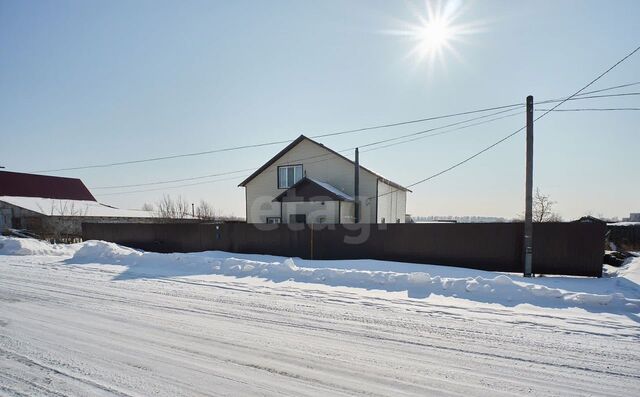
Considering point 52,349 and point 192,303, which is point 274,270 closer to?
point 192,303

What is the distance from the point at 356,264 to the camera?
12508 millimetres

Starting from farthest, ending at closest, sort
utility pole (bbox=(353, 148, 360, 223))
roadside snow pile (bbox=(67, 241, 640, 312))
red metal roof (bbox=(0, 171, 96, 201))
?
1. red metal roof (bbox=(0, 171, 96, 201))
2. utility pole (bbox=(353, 148, 360, 223))
3. roadside snow pile (bbox=(67, 241, 640, 312))

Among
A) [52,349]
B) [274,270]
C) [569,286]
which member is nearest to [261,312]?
[52,349]

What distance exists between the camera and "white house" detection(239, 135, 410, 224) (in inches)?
825

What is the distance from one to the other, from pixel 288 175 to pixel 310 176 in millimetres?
1876

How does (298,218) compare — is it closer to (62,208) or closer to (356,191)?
(356,191)

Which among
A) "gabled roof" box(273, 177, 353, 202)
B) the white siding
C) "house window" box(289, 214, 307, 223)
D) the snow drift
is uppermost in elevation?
"gabled roof" box(273, 177, 353, 202)

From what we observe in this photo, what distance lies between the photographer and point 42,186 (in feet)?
151

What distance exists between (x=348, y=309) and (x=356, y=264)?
6.01 metres

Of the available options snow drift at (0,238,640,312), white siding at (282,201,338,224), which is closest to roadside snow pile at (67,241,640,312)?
snow drift at (0,238,640,312)

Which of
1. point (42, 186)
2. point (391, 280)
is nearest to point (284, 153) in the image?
point (391, 280)

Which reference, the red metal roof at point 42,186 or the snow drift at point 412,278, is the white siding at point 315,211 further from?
the red metal roof at point 42,186

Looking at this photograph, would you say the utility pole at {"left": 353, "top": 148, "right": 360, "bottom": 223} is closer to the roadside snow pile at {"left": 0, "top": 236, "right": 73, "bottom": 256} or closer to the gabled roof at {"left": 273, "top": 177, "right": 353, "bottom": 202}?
the gabled roof at {"left": 273, "top": 177, "right": 353, "bottom": 202}

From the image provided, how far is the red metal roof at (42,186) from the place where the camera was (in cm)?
4266
